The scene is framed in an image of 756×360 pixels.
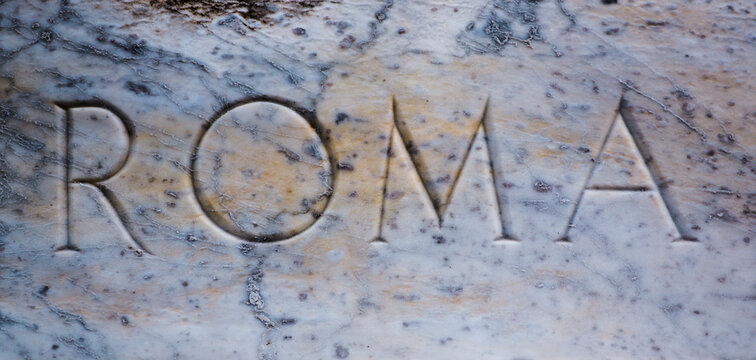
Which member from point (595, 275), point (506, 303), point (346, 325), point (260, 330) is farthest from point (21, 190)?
point (595, 275)

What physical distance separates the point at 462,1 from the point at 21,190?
3.43 feet

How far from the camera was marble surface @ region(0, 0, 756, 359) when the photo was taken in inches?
50.3

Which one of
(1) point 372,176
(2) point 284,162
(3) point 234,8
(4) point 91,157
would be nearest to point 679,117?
(1) point 372,176

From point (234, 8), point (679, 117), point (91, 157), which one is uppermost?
point (234, 8)

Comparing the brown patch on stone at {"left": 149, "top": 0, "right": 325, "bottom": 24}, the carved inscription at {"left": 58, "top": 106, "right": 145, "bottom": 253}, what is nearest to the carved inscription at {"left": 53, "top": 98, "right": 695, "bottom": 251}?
the carved inscription at {"left": 58, "top": 106, "right": 145, "bottom": 253}

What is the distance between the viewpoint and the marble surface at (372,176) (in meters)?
1.28

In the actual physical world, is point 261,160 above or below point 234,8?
below

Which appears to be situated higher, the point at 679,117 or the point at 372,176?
the point at 679,117

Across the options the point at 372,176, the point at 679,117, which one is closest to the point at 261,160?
the point at 372,176

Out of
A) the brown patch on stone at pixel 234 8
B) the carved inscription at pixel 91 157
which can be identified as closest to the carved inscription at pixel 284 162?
the carved inscription at pixel 91 157

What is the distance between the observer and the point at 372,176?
4.20 ft

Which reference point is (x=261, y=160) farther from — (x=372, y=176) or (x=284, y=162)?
(x=372, y=176)

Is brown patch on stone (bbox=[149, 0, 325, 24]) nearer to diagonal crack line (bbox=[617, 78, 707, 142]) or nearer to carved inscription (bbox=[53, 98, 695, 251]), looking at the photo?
carved inscription (bbox=[53, 98, 695, 251])

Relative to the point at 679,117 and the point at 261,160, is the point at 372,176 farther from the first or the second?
the point at 679,117
